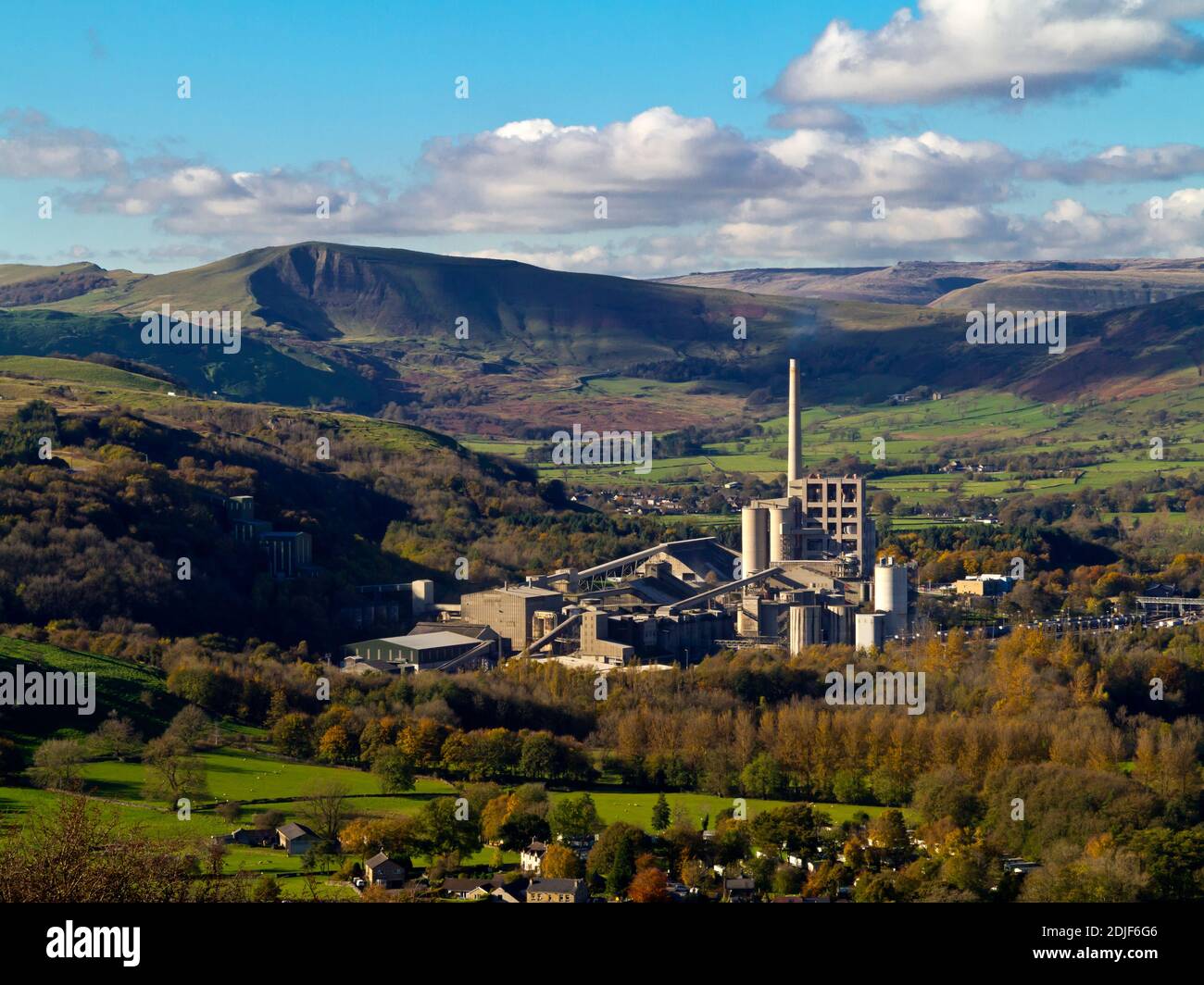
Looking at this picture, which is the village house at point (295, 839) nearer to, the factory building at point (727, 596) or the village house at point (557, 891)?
the village house at point (557, 891)

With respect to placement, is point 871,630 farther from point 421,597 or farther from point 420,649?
point 421,597

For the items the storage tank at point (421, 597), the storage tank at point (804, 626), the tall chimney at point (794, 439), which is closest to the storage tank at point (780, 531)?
the tall chimney at point (794, 439)

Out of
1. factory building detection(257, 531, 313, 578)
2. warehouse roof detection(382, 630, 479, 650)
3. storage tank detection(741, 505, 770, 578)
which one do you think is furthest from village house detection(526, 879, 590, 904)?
storage tank detection(741, 505, 770, 578)

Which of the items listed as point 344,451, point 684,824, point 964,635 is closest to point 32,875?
point 684,824

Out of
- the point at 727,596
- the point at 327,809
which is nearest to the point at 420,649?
the point at 727,596

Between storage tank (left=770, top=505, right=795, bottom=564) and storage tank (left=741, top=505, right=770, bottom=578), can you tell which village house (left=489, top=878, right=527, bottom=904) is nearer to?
storage tank (left=741, top=505, right=770, bottom=578)

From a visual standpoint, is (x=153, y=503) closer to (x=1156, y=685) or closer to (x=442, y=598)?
(x=442, y=598)
